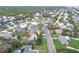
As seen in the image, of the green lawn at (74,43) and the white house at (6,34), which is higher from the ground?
the white house at (6,34)

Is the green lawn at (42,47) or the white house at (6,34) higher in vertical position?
the white house at (6,34)

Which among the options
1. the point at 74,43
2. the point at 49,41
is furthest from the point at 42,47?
the point at 74,43

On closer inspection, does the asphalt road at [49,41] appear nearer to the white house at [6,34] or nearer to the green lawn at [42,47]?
the green lawn at [42,47]

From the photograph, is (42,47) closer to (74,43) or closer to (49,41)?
(49,41)

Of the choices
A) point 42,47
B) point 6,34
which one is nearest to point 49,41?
A: point 42,47

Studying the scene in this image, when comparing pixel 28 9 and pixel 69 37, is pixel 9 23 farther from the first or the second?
pixel 69 37

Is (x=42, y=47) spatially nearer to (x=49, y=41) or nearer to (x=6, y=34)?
(x=49, y=41)

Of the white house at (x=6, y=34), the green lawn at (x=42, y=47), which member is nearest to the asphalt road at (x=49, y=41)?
the green lawn at (x=42, y=47)

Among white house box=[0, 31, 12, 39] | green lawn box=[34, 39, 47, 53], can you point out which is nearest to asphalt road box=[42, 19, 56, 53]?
green lawn box=[34, 39, 47, 53]

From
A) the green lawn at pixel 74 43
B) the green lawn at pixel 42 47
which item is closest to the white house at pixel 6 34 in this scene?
the green lawn at pixel 42 47

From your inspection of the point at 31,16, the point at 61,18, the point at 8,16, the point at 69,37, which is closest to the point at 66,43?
the point at 69,37

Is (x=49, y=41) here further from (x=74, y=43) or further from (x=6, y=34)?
(x=6, y=34)

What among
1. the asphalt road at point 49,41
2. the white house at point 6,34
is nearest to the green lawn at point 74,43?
the asphalt road at point 49,41
